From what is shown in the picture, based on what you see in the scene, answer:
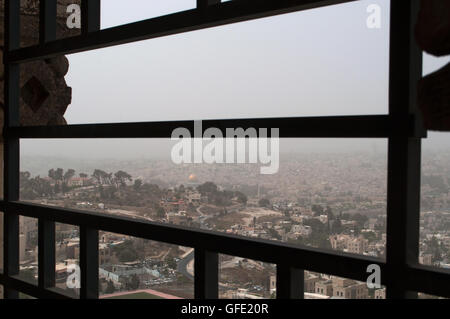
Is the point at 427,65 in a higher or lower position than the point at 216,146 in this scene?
higher

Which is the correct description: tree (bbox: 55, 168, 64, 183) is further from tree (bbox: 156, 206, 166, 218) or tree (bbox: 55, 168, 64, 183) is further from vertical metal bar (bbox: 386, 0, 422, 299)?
vertical metal bar (bbox: 386, 0, 422, 299)

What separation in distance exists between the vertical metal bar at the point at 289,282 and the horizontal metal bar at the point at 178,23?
2.22ft

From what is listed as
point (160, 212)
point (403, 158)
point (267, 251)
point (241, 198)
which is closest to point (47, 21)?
point (160, 212)

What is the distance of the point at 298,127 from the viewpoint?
1.29 m

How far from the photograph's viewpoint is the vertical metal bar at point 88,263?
1966mm

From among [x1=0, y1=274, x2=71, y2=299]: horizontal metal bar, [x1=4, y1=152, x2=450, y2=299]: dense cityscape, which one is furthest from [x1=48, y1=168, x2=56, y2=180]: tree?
[x1=0, y1=274, x2=71, y2=299]: horizontal metal bar

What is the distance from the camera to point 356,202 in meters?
1.17

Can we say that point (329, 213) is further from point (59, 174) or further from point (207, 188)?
point (59, 174)

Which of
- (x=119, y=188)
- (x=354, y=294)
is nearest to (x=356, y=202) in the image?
(x=354, y=294)

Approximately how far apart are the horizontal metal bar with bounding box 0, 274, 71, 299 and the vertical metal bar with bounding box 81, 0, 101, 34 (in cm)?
108

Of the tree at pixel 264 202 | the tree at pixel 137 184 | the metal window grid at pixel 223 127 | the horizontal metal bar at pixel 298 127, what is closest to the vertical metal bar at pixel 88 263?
the metal window grid at pixel 223 127

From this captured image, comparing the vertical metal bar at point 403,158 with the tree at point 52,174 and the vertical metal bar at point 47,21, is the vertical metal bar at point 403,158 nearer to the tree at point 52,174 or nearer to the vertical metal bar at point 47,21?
the vertical metal bar at point 47,21

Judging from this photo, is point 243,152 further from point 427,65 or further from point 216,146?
point 427,65
